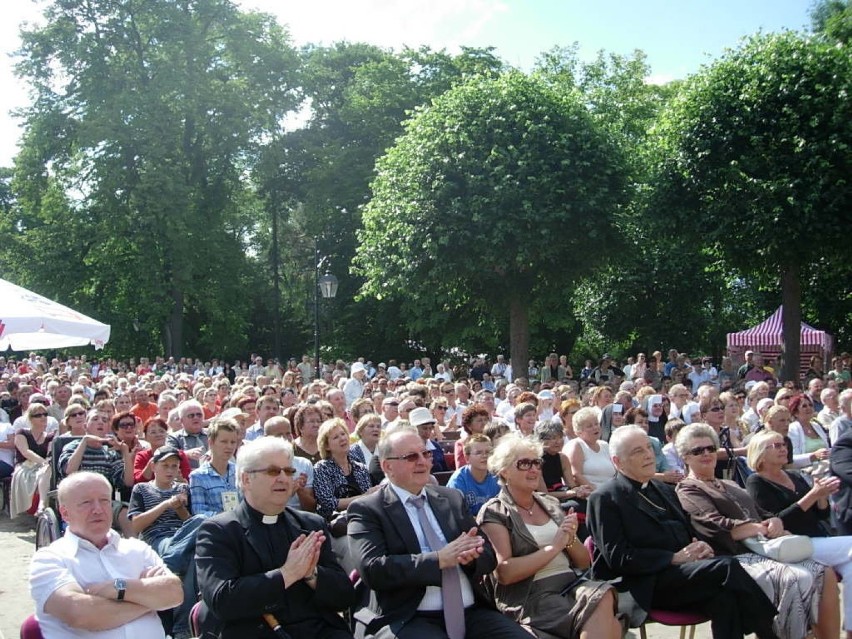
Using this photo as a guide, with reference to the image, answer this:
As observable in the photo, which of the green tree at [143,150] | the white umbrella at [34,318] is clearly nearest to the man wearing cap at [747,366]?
the white umbrella at [34,318]

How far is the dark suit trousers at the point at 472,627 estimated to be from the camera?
4.10 meters

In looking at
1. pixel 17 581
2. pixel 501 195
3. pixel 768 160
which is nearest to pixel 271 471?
pixel 17 581

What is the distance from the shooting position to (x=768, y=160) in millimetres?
17938

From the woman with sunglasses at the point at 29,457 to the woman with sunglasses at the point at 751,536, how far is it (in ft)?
20.5

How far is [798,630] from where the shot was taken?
4770 mm

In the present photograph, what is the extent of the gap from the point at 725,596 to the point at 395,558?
1864 mm

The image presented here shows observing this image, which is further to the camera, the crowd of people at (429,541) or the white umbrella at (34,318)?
the white umbrella at (34,318)

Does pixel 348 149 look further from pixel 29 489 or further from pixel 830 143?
pixel 29 489

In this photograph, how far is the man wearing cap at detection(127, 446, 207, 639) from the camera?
5.02 metres

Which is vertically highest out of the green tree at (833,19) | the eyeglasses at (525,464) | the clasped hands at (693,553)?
the green tree at (833,19)

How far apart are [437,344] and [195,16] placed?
53.0 feet

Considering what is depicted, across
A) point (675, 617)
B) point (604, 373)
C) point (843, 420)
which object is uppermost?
point (843, 420)

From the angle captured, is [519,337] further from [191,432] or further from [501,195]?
[191,432]

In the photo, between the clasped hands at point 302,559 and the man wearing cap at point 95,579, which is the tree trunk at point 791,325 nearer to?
the clasped hands at point 302,559
